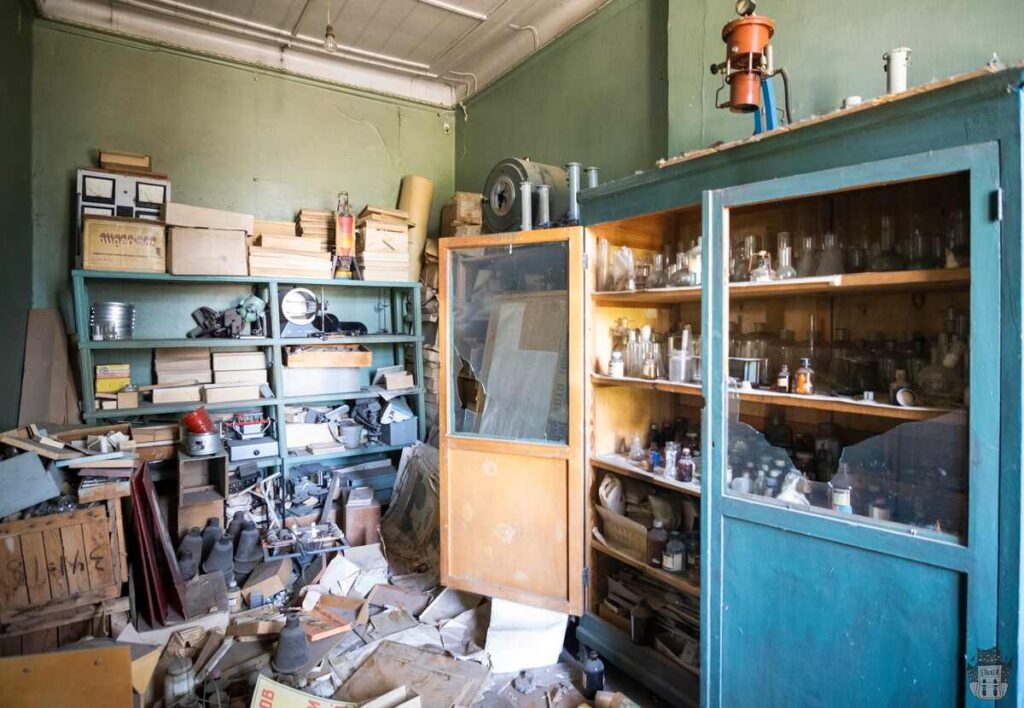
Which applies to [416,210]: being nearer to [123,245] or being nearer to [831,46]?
[123,245]

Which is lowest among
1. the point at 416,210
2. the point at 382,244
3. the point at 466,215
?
the point at 382,244

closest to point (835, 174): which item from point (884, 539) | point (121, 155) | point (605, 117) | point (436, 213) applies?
point (884, 539)

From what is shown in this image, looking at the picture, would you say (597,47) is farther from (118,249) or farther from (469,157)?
(118,249)

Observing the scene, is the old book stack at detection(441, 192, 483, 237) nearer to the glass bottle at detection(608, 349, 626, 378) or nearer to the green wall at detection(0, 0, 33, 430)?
the glass bottle at detection(608, 349, 626, 378)

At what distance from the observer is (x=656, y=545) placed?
6.84ft

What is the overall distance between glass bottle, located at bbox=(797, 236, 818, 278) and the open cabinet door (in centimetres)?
78

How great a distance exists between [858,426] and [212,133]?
396 cm

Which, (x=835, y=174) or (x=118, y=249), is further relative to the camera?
(x=118, y=249)

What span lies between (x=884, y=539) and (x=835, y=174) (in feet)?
3.13

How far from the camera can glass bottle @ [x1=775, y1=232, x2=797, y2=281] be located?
173 centimetres

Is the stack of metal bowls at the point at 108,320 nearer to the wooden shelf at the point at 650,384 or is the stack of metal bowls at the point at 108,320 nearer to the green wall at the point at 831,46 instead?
the wooden shelf at the point at 650,384

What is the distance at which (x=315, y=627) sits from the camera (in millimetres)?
2482

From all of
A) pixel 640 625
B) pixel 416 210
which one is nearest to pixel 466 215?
pixel 416 210

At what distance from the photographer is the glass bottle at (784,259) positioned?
1732mm
